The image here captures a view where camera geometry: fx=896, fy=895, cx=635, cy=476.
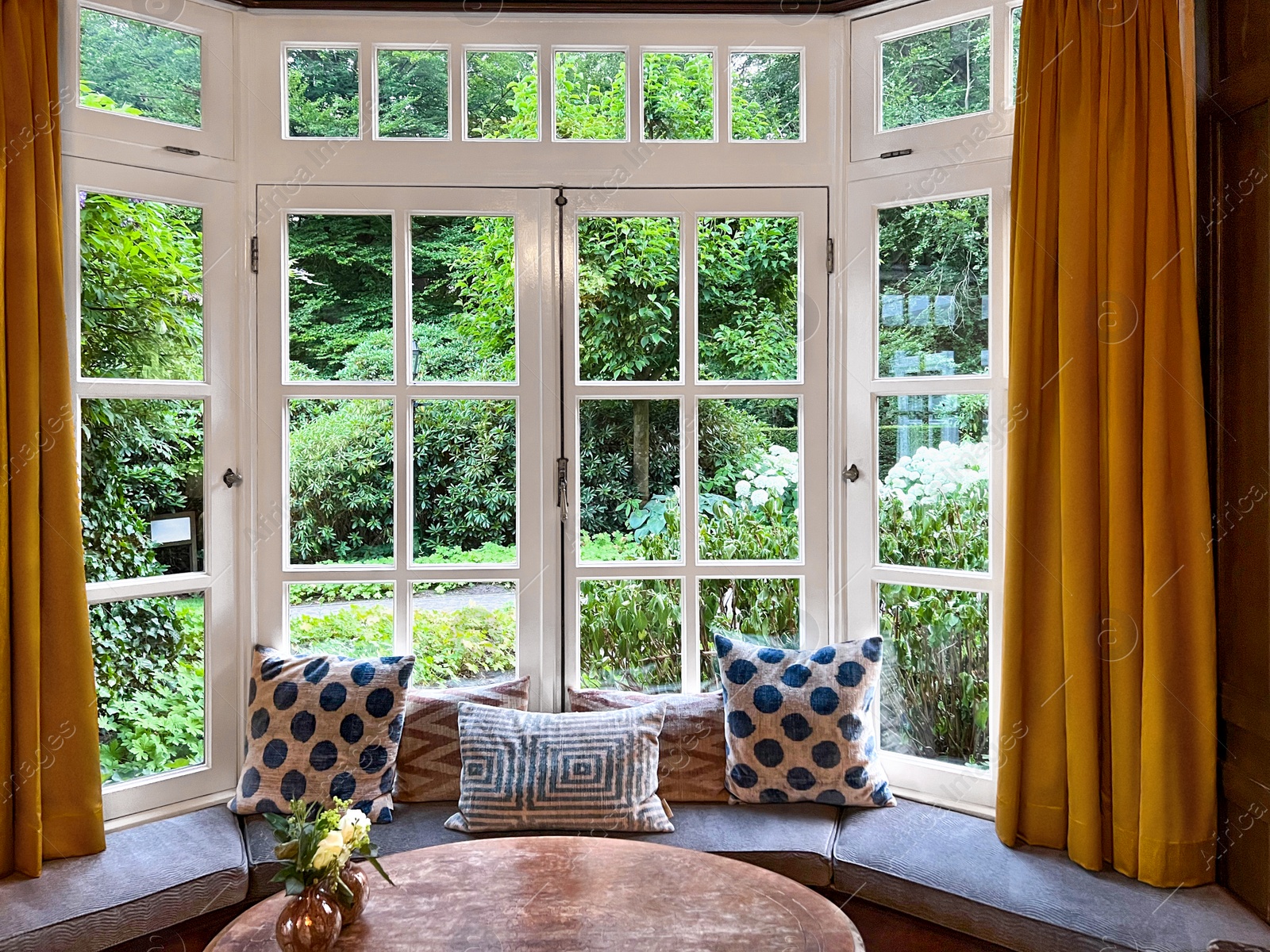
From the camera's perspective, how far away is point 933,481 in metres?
2.50

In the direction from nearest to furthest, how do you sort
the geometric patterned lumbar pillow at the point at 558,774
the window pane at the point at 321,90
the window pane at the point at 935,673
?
1. the geometric patterned lumbar pillow at the point at 558,774
2. the window pane at the point at 935,673
3. the window pane at the point at 321,90

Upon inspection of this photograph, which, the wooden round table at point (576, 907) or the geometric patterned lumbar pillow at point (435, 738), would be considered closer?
the wooden round table at point (576, 907)

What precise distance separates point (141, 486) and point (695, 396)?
1.54m

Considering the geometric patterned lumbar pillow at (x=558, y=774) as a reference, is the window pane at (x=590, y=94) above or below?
above

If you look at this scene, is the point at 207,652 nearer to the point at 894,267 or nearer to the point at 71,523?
the point at 71,523

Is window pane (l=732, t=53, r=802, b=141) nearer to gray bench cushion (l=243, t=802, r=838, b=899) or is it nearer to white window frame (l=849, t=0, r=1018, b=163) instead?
white window frame (l=849, t=0, r=1018, b=163)

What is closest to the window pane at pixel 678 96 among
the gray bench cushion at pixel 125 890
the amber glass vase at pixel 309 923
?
the amber glass vase at pixel 309 923

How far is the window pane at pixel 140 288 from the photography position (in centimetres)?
234

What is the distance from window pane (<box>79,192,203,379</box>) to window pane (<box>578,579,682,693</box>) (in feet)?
4.23

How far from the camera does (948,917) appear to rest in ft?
6.56

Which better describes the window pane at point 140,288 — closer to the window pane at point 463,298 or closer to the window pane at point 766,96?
the window pane at point 463,298

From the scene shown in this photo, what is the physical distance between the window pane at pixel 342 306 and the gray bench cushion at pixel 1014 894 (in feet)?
6.06

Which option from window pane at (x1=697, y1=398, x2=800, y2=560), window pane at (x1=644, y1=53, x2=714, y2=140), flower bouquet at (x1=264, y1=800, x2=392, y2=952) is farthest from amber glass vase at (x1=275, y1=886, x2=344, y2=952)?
window pane at (x1=644, y1=53, x2=714, y2=140)

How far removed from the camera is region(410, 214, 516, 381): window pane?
2.61 meters
